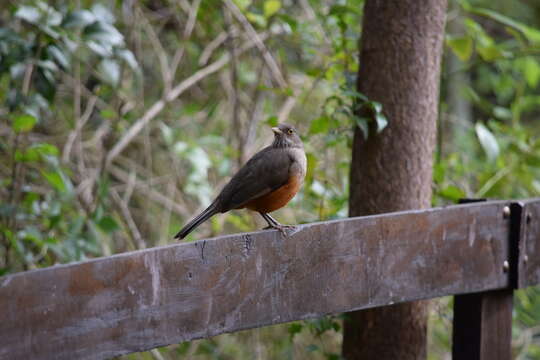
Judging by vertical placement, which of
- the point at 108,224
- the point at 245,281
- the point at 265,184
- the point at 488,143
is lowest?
the point at 108,224

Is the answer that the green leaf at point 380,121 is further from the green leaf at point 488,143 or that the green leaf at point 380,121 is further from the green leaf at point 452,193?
the green leaf at point 488,143

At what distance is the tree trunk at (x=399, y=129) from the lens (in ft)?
10.5

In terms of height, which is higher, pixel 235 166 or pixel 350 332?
pixel 235 166

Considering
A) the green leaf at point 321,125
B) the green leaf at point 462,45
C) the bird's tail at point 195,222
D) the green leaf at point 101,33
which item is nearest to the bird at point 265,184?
the bird's tail at point 195,222

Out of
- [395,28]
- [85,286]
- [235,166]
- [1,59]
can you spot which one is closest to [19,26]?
[1,59]

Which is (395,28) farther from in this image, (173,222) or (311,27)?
(173,222)

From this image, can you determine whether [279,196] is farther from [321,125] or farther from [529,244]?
[529,244]

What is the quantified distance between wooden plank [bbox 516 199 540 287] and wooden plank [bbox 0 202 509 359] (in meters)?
0.07

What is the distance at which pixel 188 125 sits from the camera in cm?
571

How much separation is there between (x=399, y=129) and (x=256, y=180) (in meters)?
0.71

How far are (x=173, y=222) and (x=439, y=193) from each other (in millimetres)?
2341

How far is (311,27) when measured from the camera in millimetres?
5070

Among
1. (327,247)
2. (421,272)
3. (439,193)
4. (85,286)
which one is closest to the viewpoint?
(85,286)

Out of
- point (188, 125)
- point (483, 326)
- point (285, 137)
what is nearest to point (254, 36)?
point (285, 137)
